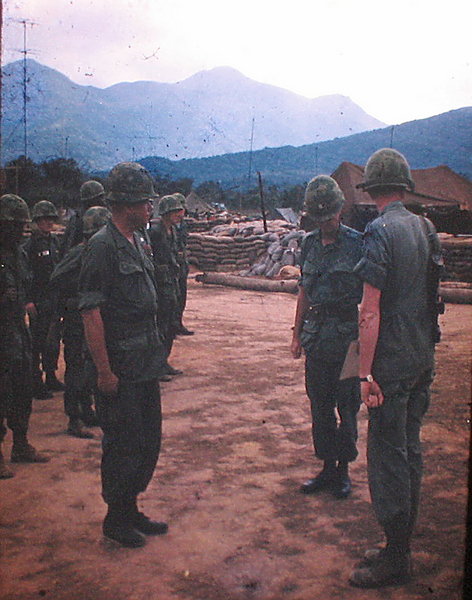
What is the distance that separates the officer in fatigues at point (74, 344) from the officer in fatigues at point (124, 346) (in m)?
1.51

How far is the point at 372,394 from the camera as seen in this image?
7.98ft

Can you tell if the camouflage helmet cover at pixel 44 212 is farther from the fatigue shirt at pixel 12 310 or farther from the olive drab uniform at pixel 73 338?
the fatigue shirt at pixel 12 310

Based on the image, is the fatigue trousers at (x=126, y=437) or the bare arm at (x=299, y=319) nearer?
the fatigue trousers at (x=126, y=437)

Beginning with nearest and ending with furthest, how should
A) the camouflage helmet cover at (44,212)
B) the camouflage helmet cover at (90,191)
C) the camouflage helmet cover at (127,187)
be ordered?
the camouflage helmet cover at (127,187) < the camouflage helmet cover at (90,191) < the camouflage helmet cover at (44,212)

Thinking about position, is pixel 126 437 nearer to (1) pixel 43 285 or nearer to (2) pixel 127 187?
(2) pixel 127 187

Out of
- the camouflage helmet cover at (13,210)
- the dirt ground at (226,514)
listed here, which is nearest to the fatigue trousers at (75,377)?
the dirt ground at (226,514)

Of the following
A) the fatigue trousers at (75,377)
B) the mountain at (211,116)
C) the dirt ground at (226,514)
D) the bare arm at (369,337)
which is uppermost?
the mountain at (211,116)

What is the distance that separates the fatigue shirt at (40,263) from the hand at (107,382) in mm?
2942

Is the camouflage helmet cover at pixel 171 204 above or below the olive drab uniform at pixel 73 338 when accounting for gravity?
above

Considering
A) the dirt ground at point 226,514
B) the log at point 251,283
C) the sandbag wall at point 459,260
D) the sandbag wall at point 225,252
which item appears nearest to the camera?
the dirt ground at point 226,514

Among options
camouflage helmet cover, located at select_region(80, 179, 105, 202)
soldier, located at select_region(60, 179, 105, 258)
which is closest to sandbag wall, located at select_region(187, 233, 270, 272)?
soldier, located at select_region(60, 179, 105, 258)

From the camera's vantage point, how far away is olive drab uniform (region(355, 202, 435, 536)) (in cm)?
241

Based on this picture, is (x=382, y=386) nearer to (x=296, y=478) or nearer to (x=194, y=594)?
(x=194, y=594)

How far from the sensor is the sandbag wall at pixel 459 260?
41.4 ft
